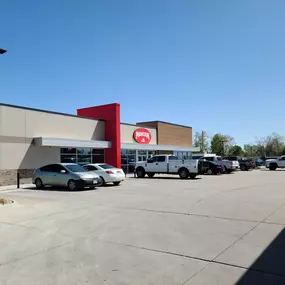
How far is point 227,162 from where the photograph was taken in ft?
112

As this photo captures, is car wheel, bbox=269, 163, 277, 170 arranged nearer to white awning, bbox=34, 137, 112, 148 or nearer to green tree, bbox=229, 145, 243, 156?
white awning, bbox=34, 137, 112, 148

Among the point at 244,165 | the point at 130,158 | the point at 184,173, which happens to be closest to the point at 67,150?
the point at 130,158

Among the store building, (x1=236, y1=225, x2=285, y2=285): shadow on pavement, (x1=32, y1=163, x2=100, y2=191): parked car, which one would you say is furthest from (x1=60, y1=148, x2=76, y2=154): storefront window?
(x1=236, y1=225, x2=285, y2=285): shadow on pavement

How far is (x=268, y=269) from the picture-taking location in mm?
5117

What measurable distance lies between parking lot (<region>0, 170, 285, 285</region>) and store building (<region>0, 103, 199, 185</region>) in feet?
39.6

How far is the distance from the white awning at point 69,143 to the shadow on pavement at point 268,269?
65.3 feet

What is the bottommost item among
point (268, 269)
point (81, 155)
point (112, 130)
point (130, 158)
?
point (268, 269)

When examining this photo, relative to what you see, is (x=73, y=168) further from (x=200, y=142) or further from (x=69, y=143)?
(x=200, y=142)

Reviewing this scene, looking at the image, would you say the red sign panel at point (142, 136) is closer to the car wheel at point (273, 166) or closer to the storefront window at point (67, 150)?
the storefront window at point (67, 150)

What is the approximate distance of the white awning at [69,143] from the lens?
2375 cm

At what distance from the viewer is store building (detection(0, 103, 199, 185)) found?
73.8ft

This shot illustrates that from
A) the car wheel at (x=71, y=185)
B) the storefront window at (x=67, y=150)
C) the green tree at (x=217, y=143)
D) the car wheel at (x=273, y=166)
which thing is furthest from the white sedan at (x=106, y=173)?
the green tree at (x=217, y=143)

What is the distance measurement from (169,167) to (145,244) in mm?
20825

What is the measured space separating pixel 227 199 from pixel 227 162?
21768 mm
